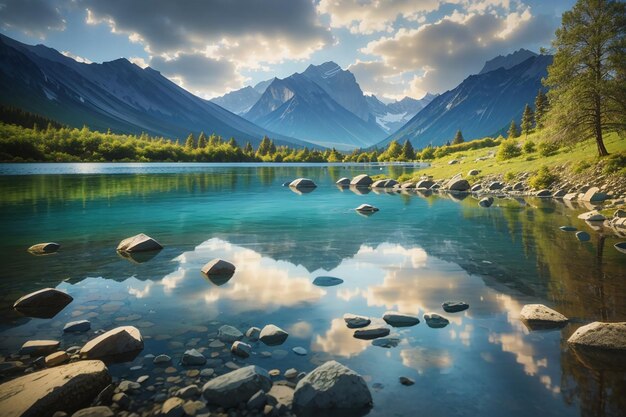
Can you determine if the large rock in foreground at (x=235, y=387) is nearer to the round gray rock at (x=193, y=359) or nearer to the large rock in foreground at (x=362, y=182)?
the round gray rock at (x=193, y=359)

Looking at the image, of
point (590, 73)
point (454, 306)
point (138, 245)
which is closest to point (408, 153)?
point (590, 73)

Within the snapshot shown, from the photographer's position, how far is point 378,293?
11.1 m

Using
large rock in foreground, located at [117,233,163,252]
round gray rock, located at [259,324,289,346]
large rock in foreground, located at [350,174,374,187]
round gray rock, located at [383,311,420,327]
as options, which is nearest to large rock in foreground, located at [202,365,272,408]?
round gray rock, located at [259,324,289,346]

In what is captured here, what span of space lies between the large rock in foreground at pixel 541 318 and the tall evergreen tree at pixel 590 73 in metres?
35.9

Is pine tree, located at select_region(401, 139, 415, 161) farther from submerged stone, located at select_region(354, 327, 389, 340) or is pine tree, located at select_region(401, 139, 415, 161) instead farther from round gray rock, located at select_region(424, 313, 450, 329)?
submerged stone, located at select_region(354, 327, 389, 340)

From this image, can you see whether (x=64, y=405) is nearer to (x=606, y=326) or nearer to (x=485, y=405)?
(x=485, y=405)

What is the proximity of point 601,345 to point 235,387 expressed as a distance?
701 cm

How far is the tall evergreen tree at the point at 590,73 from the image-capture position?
35.6 metres

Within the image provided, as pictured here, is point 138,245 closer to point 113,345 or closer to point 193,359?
point 113,345

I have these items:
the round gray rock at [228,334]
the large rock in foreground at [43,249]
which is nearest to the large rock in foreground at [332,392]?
the round gray rock at [228,334]

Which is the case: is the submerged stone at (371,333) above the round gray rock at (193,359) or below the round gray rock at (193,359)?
above

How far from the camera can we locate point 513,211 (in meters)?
28.5

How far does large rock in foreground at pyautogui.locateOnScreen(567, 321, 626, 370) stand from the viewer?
6.84m

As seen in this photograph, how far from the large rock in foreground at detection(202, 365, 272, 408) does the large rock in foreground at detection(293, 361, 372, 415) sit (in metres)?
0.65
